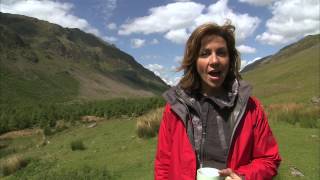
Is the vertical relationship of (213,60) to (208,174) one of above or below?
above

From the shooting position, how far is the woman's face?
320 cm

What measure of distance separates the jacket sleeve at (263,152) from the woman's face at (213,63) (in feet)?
1.16

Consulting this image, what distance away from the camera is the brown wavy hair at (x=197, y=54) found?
10.8 feet

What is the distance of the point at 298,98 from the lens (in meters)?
28.3

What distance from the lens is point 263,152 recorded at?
310 cm

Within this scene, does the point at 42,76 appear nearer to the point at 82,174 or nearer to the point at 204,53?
the point at 82,174

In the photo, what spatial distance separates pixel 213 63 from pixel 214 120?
40 centimetres

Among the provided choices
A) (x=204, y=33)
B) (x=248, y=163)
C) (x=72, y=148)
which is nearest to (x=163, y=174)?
(x=248, y=163)

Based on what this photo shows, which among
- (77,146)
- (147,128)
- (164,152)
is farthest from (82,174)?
(164,152)

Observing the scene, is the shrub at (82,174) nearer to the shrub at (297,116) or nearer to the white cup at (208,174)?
the white cup at (208,174)

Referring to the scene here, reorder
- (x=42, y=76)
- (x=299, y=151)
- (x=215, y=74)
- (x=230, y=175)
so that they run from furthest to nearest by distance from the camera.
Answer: (x=42, y=76) < (x=299, y=151) < (x=215, y=74) < (x=230, y=175)

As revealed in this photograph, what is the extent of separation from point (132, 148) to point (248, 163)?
33.7ft

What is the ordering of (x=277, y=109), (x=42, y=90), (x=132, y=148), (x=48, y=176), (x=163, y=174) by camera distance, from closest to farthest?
(x=163, y=174) < (x=48, y=176) < (x=132, y=148) < (x=277, y=109) < (x=42, y=90)

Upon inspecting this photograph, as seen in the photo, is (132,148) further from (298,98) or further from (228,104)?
(298,98)
